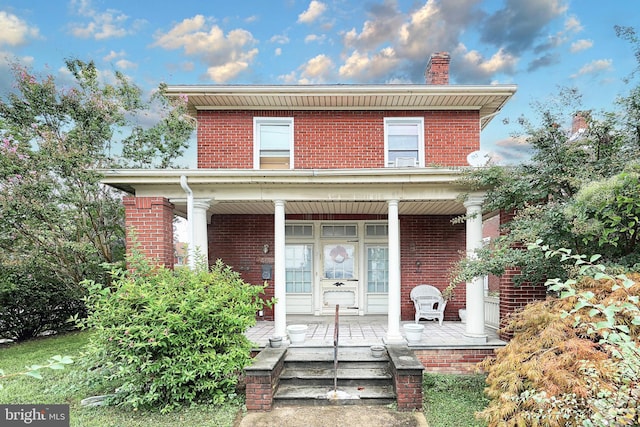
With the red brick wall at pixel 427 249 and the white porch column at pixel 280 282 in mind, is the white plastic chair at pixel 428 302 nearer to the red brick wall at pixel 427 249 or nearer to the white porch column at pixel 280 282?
the red brick wall at pixel 427 249

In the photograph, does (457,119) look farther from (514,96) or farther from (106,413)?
(106,413)

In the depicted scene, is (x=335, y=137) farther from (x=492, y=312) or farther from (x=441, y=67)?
(x=492, y=312)

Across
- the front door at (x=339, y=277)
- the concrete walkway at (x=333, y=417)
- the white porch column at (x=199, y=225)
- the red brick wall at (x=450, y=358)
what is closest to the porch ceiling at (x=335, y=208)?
the white porch column at (x=199, y=225)

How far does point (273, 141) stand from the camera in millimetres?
8430

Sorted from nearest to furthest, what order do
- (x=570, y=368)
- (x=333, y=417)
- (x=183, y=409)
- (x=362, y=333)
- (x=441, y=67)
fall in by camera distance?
(x=570, y=368) → (x=333, y=417) → (x=183, y=409) → (x=362, y=333) → (x=441, y=67)

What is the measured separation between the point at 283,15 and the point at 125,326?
947cm

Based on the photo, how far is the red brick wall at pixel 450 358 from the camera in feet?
19.4

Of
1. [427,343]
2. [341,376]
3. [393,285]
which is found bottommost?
[341,376]

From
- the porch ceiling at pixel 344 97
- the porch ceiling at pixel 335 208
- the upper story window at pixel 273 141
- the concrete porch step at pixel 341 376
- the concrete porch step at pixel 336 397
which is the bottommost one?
the concrete porch step at pixel 336 397

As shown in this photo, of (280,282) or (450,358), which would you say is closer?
(450,358)

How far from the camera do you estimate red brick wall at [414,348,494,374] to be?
5.90 m

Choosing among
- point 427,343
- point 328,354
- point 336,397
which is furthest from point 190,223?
point 427,343

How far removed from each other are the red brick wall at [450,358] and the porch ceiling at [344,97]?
5445 mm

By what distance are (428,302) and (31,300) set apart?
416 inches
